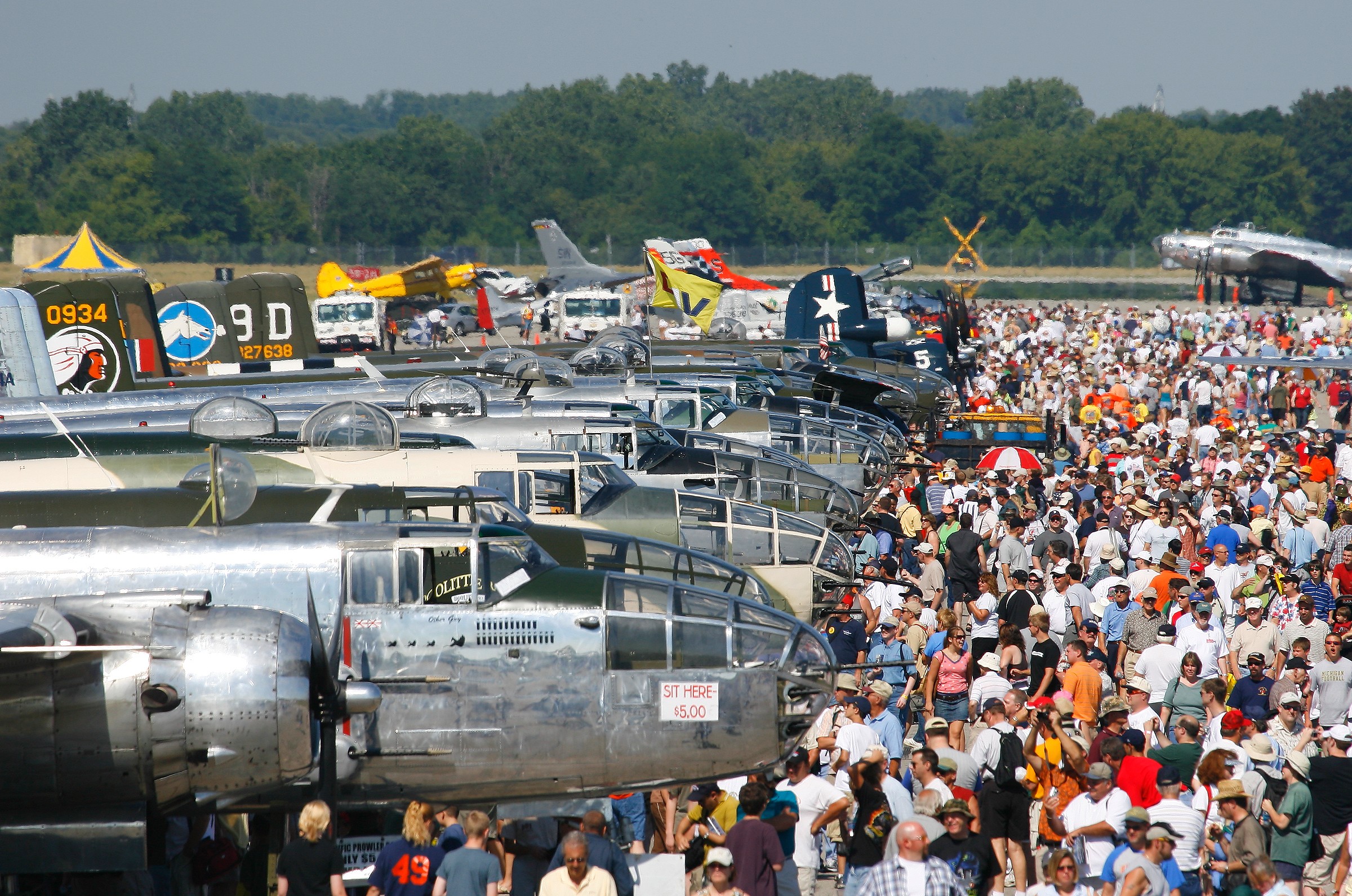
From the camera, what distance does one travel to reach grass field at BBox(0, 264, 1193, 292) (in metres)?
96.2

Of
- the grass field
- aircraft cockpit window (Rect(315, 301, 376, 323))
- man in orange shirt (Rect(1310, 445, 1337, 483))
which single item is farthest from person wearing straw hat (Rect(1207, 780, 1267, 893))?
the grass field

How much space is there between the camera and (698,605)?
951 centimetres

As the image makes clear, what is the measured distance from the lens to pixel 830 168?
12506cm

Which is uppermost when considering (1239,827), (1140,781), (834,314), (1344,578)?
(834,314)

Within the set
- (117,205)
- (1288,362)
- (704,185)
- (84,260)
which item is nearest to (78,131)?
(117,205)

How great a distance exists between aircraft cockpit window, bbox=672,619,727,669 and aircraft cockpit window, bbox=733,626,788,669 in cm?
7

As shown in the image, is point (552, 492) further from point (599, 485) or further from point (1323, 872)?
point (1323, 872)

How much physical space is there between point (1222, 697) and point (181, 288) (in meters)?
25.1

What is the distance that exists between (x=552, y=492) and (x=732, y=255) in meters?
98.8

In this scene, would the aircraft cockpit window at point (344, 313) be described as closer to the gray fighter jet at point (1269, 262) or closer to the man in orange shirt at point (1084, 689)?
the gray fighter jet at point (1269, 262)

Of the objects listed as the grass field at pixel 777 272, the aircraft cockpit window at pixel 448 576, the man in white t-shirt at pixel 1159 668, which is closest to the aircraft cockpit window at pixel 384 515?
→ the aircraft cockpit window at pixel 448 576

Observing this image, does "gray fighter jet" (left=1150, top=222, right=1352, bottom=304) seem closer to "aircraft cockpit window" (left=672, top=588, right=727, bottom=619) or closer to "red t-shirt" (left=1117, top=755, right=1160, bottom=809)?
"red t-shirt" (left=1117, top=755, right=1160, bottom=809)

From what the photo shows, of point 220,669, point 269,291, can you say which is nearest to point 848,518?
point 220,669

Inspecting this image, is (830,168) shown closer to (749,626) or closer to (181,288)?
(181,288)
